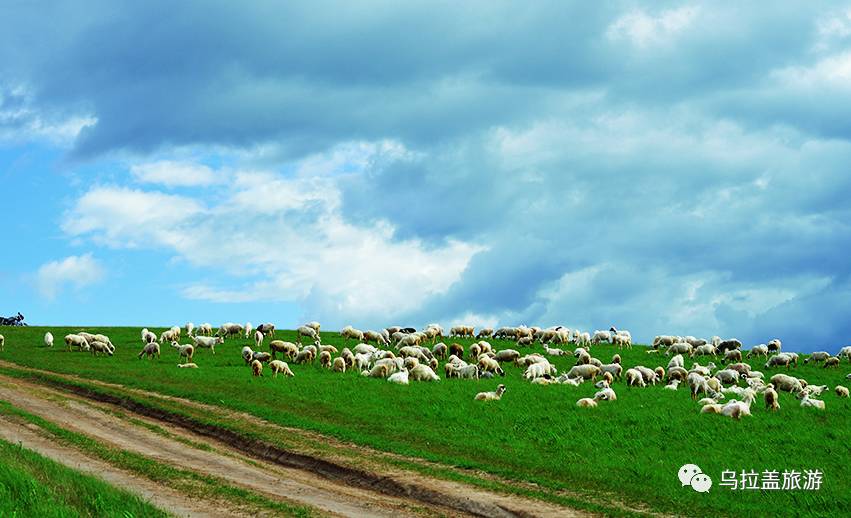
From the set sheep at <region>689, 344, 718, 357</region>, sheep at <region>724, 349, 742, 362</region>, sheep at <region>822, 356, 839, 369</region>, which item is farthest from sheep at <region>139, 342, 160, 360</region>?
sheep at <region>822, 356, 839, 369</region>

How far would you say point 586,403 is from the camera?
111 ft

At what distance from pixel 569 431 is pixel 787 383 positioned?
19.0m

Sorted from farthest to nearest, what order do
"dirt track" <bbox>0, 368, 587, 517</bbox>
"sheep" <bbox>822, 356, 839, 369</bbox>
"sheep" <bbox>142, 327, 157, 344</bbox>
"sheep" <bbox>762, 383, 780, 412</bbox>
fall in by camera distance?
"sheep" <bbox>142, 327, 157, 344</bbox>
"sheep" <bbox>822, 356, 839, 369</bbox>
"sheep" <bbox>762, 383, 780, 412</bbox>
"dirt track" <bbox>0, 368, 587, 517</bbox>

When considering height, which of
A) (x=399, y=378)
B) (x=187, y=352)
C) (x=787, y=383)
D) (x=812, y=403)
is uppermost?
(x=787, y=383)

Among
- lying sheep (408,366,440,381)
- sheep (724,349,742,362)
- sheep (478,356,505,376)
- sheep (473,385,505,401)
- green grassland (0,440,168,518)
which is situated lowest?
green grassland (0,440,168,518)

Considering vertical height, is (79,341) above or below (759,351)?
below

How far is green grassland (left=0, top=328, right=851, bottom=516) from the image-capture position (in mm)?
23016

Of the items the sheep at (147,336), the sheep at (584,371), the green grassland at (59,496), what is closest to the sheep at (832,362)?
the sheep at (584,371)

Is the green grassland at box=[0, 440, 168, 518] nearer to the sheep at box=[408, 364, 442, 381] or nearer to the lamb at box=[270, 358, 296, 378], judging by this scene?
the lamb at box=[270, 358, 296, 378]

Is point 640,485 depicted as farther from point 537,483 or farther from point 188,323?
point 188,323

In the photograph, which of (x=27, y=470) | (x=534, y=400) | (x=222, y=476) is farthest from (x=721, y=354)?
(x=27, y=470)

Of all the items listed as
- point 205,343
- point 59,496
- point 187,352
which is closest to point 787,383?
point 187,352

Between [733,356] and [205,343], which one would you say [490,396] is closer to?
[205,343]

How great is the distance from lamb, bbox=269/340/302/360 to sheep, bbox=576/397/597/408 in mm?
23242
